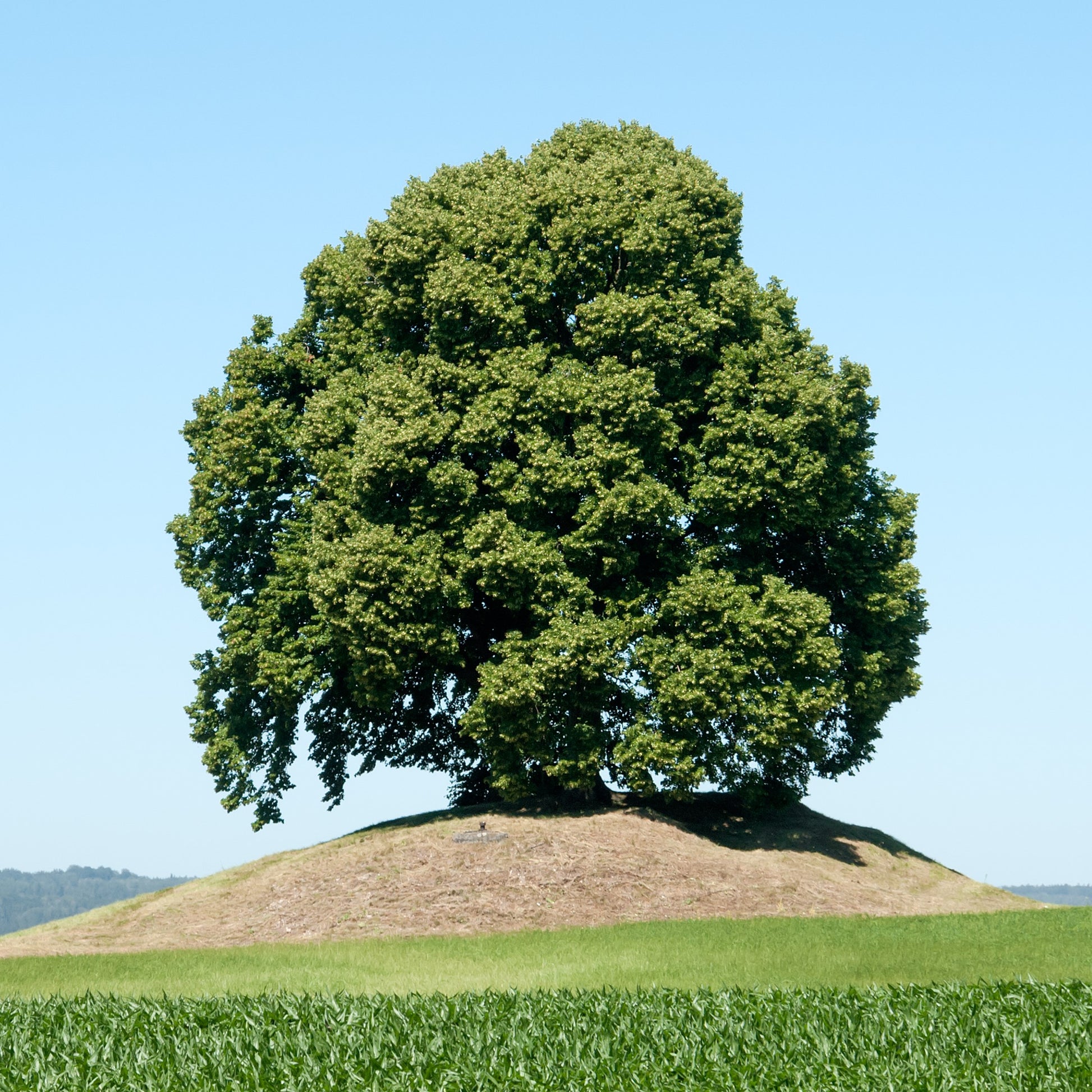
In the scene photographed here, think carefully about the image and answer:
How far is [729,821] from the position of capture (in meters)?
36.0

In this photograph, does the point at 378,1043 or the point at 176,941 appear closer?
the point at 378,1043

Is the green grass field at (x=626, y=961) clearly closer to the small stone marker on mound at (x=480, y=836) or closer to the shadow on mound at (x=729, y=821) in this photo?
the small stone marker on mound at (x=480, y=836)

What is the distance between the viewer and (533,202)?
3456cm

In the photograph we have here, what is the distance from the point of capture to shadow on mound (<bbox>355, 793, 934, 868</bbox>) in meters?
34.4

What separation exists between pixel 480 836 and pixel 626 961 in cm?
971

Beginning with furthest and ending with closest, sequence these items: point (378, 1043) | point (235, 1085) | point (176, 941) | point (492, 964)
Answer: point (176, 941)
point (492, 964)
point (378, 1043)
point (235, 1085)

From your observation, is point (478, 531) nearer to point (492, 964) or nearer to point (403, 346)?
point (403, 346)

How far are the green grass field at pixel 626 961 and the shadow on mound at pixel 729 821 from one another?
6.52 metres

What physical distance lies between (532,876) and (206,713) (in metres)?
13.5

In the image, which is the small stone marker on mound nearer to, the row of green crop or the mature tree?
the mature tree

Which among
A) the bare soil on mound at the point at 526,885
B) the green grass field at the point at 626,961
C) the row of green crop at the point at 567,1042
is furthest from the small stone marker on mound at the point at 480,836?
the row of green crop at the point at 567,1042

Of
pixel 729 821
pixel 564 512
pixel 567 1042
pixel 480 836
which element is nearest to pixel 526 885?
pixel 480 836

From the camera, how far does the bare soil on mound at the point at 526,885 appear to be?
94.6 ft

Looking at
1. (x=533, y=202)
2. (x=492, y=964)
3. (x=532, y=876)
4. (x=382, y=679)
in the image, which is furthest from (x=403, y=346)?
(x=492, y=964)
